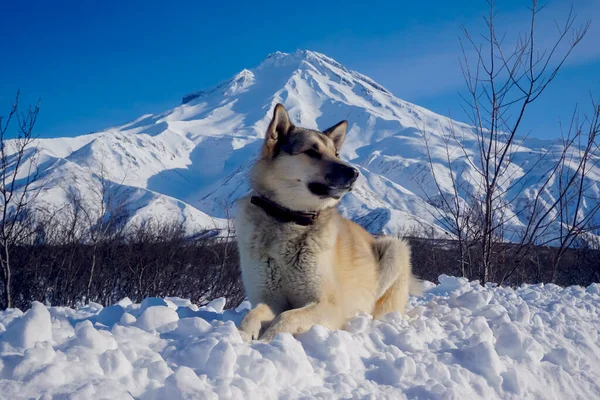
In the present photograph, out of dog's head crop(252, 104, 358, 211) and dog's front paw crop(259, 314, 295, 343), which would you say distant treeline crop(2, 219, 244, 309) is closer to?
dog's head crop(252, 104, 358, 211)

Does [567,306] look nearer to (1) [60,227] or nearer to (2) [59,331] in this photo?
(2) [59,331]

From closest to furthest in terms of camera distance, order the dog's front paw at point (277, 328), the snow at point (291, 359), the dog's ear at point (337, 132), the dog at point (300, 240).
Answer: the snow at point (291, 359) < the dog's front paw at point (277, 328) < the dog at point (300, 240) < the dog's ear at point (337, 132)

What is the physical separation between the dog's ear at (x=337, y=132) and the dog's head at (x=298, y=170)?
55 cm

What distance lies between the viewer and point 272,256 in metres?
4.81

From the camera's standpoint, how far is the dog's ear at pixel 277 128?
526cm

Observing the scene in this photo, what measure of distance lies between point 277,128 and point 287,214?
1.00m

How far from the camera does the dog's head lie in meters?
5.02

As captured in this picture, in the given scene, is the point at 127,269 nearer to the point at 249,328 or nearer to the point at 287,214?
the point at 287,214

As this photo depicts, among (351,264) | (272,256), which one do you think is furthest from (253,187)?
(351,264)

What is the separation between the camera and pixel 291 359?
328cm

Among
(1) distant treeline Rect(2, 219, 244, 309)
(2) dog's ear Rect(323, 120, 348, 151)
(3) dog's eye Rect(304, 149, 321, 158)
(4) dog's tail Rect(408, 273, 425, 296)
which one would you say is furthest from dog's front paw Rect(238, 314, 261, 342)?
(1) distant treeline Rect(2, 219, 244, 309)

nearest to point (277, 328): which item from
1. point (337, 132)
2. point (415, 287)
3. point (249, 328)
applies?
point (249, 328)

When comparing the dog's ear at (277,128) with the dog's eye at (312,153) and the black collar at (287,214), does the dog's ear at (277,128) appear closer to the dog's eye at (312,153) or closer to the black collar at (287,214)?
the dog's eye at (312,153)

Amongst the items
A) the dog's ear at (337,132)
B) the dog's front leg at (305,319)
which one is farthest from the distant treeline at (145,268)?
the dog's front leg at (305,319)
